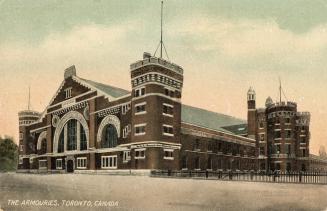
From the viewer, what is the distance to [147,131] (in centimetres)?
1812

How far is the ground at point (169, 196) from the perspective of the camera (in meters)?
11.6

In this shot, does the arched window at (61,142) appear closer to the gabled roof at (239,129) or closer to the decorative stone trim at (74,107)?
the decorative stone trim at (74,107)

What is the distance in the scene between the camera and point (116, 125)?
Answer: 21266 millimetres

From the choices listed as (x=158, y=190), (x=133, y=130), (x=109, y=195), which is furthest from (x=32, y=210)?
(x=133, y=130)

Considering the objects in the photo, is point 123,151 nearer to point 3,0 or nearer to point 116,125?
point 116,125

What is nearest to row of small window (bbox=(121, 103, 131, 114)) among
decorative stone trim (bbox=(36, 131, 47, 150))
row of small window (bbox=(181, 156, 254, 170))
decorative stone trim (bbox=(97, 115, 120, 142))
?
decorative stone trim (bbox=(97, 115, 120, 142))

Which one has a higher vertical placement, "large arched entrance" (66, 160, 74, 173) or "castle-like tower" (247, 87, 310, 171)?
"castle-like tower" (247, 87, 310, 171)

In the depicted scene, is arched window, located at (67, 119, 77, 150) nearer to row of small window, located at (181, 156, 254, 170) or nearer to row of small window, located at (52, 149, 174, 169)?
row of small window, located at (52, 149, 174, 169)

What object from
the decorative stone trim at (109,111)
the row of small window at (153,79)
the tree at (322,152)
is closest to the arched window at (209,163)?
the decorative stone trim at (109,111)

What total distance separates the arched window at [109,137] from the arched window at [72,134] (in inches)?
117

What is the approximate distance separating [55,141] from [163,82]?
31.2 ft

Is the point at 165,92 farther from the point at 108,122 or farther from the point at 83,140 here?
the point at 83,140

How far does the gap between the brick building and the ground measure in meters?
1.72

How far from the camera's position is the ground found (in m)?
11.6
